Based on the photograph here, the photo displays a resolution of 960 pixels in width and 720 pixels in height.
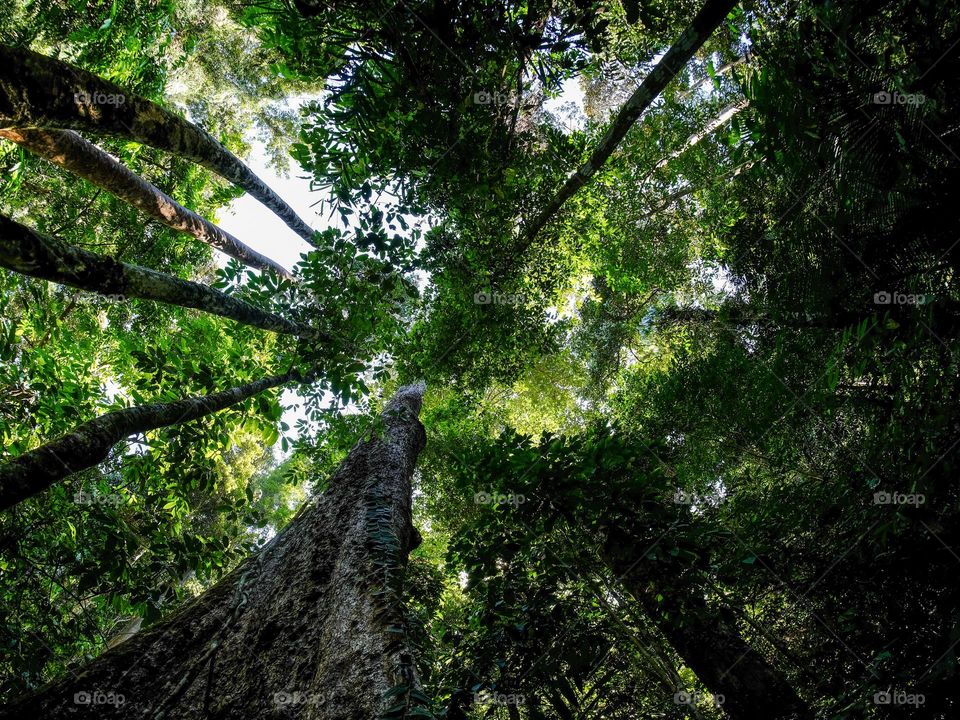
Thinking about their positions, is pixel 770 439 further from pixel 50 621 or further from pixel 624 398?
pixel 50 621

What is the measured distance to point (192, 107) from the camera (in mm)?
11281

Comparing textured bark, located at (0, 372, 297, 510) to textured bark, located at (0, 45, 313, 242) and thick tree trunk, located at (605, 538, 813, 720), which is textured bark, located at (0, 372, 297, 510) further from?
thick tree trunk, located at (605, 538, 813, 720)

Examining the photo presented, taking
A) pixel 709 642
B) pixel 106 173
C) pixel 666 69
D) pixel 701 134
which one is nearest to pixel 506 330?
pixel 666 69

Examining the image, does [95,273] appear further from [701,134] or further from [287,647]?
[701,134]

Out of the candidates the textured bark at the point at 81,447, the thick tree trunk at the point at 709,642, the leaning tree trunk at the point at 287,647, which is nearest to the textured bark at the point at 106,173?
the textured bark at the point at 81,447

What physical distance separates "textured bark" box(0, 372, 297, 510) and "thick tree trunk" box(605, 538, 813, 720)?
395 cm

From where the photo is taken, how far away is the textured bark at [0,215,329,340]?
2.24m

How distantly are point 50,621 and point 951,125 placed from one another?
8320 millimetres

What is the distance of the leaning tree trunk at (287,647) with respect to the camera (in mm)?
1947

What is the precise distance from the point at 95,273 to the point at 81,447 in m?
1.19

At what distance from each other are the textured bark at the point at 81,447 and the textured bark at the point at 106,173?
2.21m

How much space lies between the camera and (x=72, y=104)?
2.30 m

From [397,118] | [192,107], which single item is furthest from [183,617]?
[192,107]

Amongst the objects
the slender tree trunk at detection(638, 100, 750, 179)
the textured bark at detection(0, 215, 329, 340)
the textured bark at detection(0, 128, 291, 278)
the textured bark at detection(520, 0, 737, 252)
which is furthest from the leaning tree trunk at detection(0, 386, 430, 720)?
the slender tree trunk at detection(638, 100, 750, 179)
